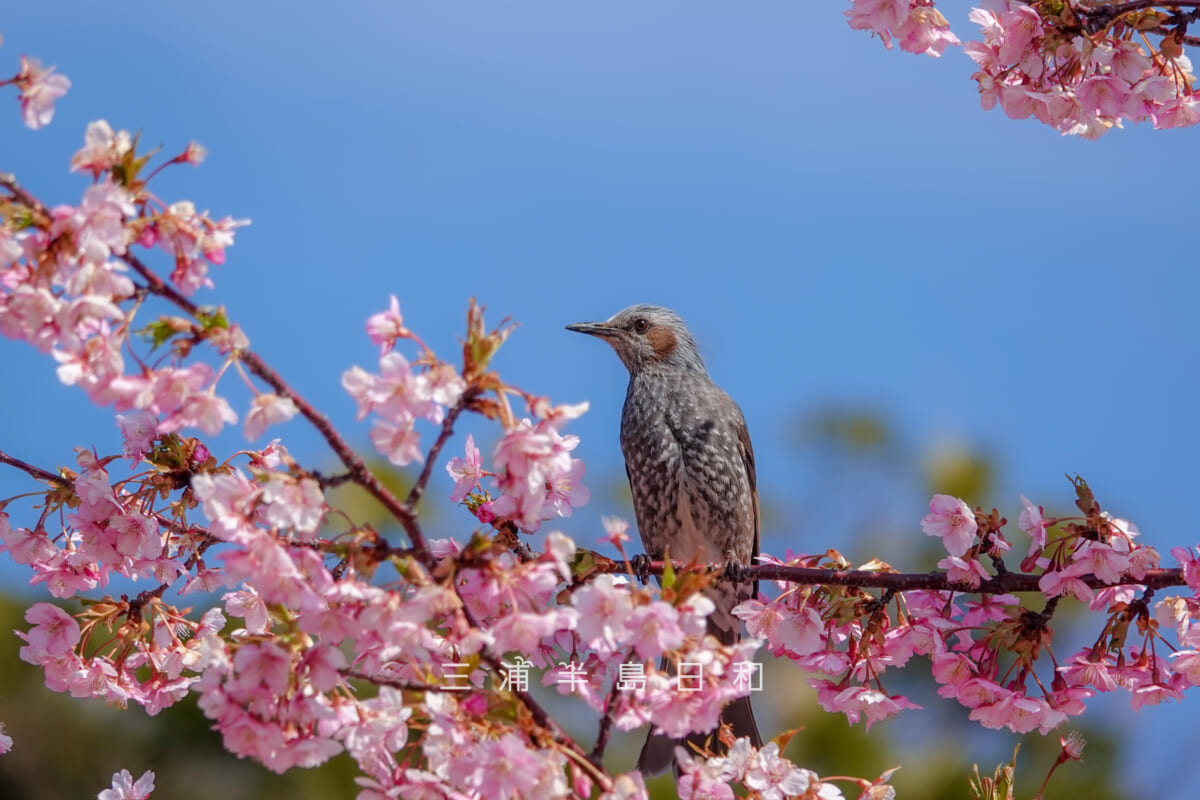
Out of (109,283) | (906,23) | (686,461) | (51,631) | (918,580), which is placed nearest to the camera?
(109,283)

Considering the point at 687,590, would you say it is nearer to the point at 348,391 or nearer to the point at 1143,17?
the point at 348,391

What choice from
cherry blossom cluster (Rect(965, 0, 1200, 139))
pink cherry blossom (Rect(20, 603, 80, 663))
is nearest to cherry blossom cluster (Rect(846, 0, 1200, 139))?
cherry blossom cluster (Rect(965, 0, 1200, 139))

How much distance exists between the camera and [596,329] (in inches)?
188

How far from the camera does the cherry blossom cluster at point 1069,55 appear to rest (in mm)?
2717

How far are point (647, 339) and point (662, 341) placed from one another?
0.22 feet

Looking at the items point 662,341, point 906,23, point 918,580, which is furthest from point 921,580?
point 662,341

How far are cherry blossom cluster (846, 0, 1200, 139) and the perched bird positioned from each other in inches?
72.2

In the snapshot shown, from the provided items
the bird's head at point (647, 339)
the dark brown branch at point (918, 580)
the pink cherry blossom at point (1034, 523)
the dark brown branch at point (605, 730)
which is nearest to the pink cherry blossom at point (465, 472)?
the dark brown branch at point (918, 580)

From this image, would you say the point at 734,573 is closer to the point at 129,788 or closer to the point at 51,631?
the point at 129,788

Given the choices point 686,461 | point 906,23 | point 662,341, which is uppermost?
point 662,341

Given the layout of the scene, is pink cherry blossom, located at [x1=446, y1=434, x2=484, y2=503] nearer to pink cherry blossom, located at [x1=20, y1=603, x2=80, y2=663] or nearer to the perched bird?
pink cherry blossom, located at [x1=20, y1=603, x2=80, y2=663]

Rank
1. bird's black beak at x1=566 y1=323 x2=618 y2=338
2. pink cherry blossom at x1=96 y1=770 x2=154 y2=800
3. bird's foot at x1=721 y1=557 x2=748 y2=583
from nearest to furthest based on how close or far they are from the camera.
Answer: pink cherry blossom at x1=96 y1=770 x2=154 y2=800, bird's foot at x1=721 y1=557 x2=748 y2=583, bird's black beak at x1=566 y1=323 x2=618 y2=338

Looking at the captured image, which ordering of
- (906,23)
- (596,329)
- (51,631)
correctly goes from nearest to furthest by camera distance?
(51,631) → (906,23) → (596,329)

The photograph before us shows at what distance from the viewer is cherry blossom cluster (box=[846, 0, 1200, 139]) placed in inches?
107
